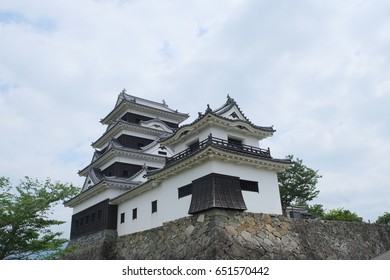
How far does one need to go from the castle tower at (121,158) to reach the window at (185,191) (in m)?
5.89

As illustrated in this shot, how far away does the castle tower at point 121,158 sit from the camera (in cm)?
2231

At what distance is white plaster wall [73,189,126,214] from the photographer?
2217 centimetres

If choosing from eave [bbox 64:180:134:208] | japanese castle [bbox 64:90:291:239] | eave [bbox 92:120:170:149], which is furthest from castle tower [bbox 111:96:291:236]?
eave [bbox 92:120:170:149]

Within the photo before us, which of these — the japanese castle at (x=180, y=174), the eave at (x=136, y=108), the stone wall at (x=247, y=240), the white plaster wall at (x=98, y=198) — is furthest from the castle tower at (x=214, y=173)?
the eave at (x=136, y=108)

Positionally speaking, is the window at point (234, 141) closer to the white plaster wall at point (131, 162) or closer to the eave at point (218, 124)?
the eave at point (218, 124)

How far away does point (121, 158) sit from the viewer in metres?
24.2

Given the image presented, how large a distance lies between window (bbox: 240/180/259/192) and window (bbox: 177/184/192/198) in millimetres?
2544

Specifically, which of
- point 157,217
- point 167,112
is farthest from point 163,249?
point 167,112

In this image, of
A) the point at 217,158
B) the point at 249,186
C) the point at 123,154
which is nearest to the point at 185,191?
the point at 217,158

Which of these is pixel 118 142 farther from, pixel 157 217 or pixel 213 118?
pixel 213 118

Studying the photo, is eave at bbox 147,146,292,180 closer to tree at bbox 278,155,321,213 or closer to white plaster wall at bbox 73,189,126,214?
white plaster wall at bbox 73,189,126,214

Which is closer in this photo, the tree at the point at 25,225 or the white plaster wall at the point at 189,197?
the tree at the point at 25,225

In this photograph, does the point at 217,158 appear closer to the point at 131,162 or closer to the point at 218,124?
the point at 218,124

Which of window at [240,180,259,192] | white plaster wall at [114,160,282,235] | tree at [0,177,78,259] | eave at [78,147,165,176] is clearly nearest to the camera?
tree at [0,177,78,259]
